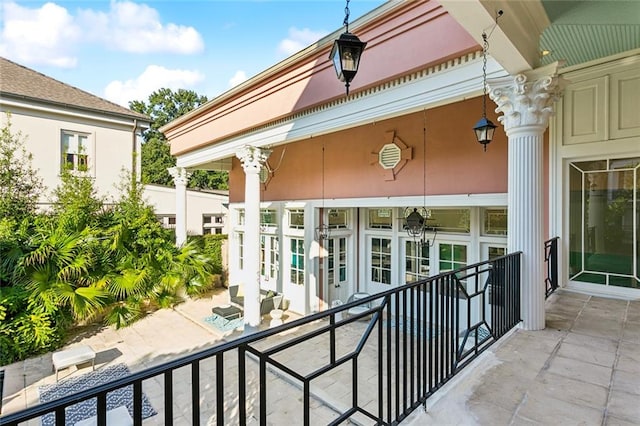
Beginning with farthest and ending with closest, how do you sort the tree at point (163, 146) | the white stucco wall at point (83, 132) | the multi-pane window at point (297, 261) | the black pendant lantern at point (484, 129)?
the tree at point (163, 146), the white stucco wall at point (83, 132), the multi-pane window at point (297, 261), the black pendant lantern at point (484, 129)

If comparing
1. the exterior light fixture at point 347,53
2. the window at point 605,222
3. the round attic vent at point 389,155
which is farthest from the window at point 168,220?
the window at point 605,222

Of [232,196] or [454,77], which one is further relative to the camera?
[232,196]

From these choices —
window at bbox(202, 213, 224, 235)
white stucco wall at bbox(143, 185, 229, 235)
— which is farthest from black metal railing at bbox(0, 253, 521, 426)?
window at bbox(202, 213, 224, 235)

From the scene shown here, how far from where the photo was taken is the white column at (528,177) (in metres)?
3.42

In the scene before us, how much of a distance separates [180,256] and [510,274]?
804 centimetres

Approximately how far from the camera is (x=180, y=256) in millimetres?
8992

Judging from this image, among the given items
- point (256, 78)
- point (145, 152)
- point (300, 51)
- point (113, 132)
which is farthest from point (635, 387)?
point (145, 152)

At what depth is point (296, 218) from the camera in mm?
9078

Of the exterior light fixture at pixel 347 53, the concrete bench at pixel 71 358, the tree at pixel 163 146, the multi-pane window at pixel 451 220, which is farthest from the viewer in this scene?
the tree at pixel 163 146

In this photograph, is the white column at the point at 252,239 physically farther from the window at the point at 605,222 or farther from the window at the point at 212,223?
the window at the point at 212,223

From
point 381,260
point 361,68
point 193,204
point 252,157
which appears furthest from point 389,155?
point 193,204

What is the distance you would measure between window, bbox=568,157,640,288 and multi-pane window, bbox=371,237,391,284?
3.48 m

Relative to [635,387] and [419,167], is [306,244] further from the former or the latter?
[635,387]

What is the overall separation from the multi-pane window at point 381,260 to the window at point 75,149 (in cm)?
886
